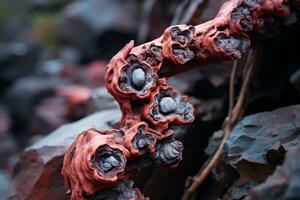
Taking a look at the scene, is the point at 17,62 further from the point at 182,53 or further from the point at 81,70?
the point at 182,53

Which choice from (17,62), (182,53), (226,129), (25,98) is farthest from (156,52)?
(17,62)

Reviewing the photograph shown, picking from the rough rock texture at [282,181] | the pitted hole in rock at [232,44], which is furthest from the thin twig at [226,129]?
the rough rock texture at [282,181]

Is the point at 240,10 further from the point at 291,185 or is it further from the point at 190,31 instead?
the point at 291,185

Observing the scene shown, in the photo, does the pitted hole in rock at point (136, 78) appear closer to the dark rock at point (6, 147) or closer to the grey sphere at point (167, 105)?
the grey sphere at point (167, 105)

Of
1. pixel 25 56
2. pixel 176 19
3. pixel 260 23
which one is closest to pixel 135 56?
pixel 260 23

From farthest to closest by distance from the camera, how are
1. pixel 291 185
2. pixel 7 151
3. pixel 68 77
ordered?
pixel 68 77
pixel 7 151
pixel 291 185

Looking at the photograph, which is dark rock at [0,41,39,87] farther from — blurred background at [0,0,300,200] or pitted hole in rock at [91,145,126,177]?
pitted hole in rock at [91,145,126,177]
